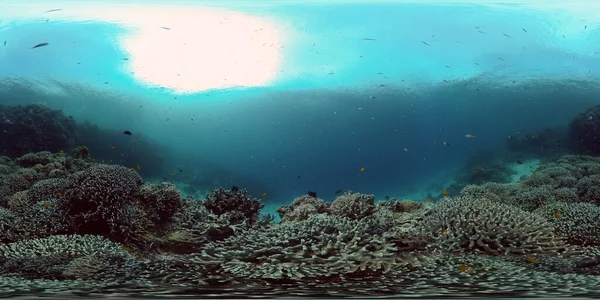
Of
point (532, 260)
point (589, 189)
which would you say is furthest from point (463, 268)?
point (589, 189)

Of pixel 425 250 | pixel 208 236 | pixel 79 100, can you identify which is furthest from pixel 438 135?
pixel 79 100

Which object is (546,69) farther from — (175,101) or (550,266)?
(175,101)

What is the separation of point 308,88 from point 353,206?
3.88ft

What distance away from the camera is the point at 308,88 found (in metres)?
4.67

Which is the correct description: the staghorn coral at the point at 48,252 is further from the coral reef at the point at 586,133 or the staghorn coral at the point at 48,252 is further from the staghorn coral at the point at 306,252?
the coral reef at the point at 586,133

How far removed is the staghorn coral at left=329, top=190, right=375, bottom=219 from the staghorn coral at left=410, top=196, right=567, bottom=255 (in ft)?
2.23

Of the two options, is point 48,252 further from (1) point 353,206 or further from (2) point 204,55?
(1) point 353,206

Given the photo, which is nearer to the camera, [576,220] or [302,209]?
[576,220]

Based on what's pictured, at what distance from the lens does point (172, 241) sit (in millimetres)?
3871

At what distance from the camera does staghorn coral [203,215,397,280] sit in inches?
127

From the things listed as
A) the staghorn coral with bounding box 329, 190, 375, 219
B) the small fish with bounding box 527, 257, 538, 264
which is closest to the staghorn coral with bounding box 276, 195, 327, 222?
the staghorn coral with bounding box 329, 190, 375, 219

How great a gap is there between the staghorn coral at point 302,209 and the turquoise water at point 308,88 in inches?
2.2

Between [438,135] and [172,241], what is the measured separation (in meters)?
2.61

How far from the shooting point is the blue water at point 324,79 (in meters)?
4.54
